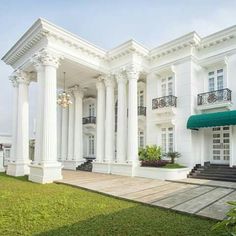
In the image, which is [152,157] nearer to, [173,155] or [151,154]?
[151,154]

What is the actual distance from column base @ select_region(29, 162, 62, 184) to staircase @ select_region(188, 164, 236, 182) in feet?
23.6

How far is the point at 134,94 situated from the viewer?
48.4 ft

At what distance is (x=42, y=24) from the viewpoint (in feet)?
38.8

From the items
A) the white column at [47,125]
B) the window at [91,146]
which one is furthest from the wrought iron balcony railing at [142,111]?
the window at [91,146]

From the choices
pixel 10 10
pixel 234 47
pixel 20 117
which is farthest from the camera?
pixel 20 117

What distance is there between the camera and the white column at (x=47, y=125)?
11.8 m

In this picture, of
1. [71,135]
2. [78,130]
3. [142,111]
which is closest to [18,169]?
[71,135]

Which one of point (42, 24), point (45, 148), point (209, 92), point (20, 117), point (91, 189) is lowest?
point (91, 189)

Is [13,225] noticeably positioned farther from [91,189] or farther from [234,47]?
[234,47]

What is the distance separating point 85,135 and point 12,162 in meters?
8.54

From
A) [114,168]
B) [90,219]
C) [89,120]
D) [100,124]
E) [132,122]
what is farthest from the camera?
[89,120]

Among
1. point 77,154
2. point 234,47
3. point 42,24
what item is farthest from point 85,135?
point 234,47

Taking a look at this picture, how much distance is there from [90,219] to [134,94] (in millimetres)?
10092

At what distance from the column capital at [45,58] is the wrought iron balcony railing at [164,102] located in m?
6.54
